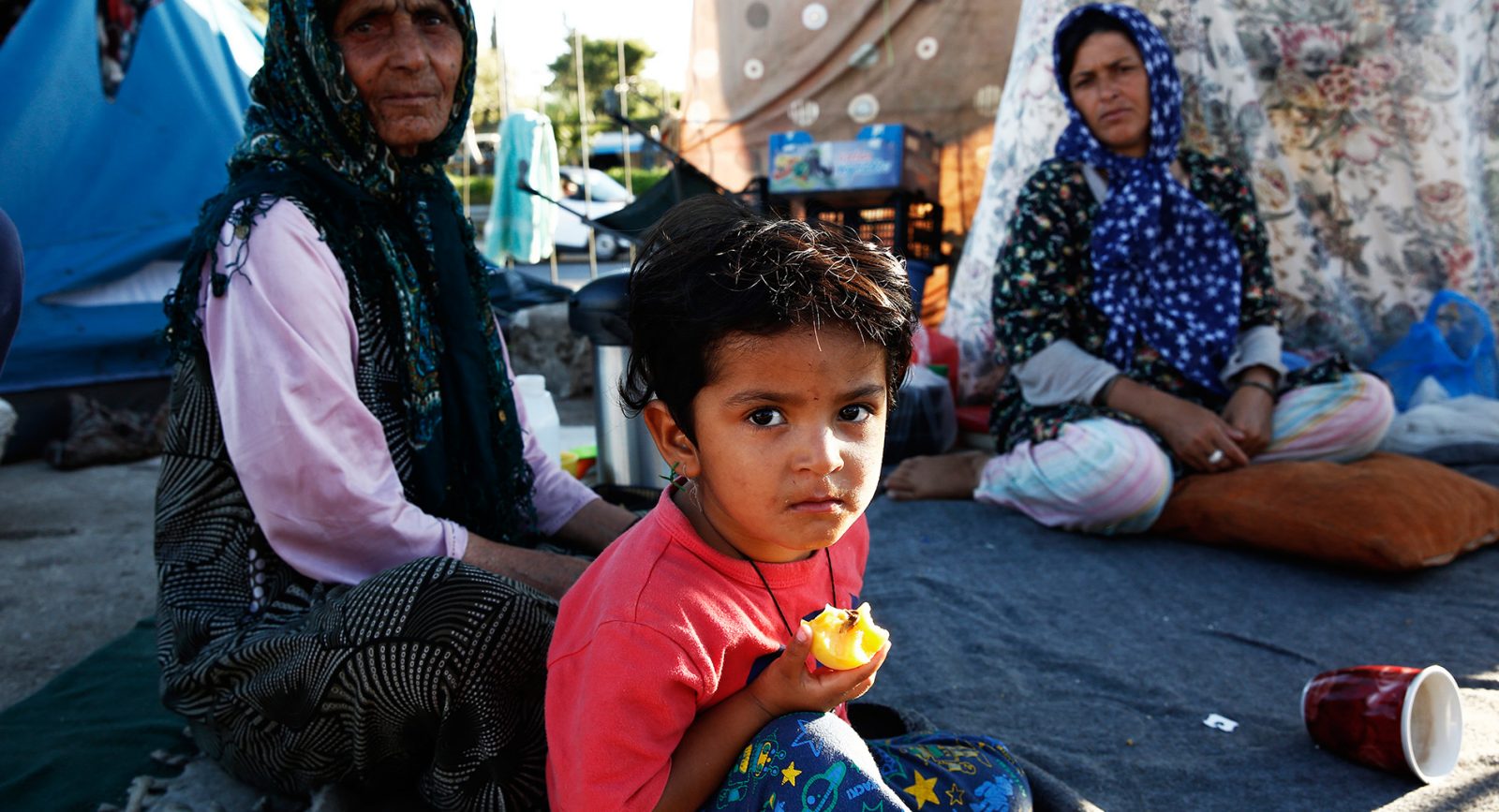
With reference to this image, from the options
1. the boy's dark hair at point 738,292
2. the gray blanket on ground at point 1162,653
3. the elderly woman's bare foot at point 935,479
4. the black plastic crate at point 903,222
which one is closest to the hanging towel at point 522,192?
the black plastic crate at point 903,222

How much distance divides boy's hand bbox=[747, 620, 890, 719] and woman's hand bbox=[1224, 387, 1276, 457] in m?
2.25

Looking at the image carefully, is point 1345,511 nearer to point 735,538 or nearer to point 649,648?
point 735,538

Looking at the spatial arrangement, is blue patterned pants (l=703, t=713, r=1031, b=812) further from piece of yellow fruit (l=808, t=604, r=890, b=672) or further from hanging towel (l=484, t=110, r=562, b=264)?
hanging towel (l=484, t=110, r=562, b=264)

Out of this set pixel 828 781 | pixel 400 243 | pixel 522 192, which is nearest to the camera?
pixel 828 781

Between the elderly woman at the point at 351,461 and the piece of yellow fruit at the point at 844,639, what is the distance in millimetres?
530

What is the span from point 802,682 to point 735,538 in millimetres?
200

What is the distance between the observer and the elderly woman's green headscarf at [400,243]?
1.69 meters

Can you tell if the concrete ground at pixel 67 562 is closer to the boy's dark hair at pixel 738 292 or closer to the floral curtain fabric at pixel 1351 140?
the boy's dark hair at pixel 738 292

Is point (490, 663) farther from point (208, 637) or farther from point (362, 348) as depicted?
point (362, 348)

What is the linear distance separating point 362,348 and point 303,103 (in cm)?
44

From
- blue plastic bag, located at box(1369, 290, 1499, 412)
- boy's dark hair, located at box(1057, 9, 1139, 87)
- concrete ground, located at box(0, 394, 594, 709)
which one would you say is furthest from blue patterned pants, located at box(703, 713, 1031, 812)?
blue plastic bag, located at box(1369, 290, 1499, 412)

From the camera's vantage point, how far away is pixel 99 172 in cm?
442

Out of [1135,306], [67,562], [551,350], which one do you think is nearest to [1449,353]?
[1135,306]

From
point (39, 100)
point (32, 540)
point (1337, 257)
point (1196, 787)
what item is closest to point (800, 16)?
point (1337, 257)
